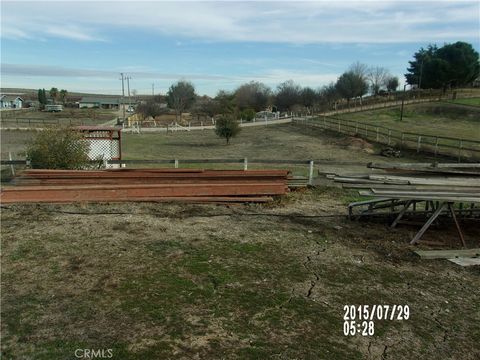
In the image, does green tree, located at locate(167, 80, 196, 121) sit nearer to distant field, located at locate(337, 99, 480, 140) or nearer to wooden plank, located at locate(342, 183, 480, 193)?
distant field, located at locate(337, 99, 480, 140)

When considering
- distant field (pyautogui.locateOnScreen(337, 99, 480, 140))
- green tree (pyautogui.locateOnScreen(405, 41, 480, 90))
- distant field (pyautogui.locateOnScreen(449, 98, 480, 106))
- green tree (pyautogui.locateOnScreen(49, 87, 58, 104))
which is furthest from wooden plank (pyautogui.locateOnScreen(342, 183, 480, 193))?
green tree (pyautogui.locateOnScreen(49, 87, 58, 104))

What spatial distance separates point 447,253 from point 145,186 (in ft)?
21.3

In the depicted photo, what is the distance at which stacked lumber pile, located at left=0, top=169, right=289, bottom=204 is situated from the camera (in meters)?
9.61

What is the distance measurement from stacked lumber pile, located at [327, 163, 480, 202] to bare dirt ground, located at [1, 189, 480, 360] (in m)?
0.90

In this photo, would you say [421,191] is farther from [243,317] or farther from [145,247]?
[145,247]

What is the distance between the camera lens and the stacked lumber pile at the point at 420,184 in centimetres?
700

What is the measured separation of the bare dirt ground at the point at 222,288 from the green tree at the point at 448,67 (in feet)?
225

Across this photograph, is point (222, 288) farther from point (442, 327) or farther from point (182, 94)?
point (182, 94)

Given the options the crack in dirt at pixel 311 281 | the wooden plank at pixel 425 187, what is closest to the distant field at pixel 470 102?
the wooden plank at pixel 425 187

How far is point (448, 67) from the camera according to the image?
67.9m

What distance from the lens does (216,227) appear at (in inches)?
311

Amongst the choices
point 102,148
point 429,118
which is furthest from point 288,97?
point 102,148

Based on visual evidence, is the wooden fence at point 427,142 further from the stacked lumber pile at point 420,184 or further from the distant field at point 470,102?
the distant field at point 470,102

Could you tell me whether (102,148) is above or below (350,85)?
below
